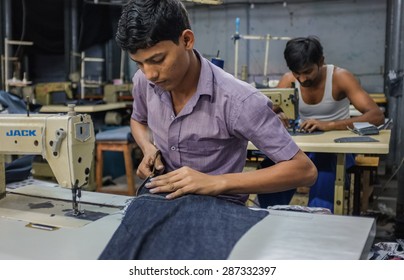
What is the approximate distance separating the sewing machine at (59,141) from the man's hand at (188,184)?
333 millimetres

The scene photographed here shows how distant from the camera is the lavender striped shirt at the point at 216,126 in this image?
1257 millimetres

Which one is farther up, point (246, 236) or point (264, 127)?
point (264, 127)

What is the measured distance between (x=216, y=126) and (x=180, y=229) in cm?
38

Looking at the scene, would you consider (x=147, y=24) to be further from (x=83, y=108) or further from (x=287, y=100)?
(x=83, y=108)

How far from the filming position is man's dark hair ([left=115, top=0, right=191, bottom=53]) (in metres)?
1.13

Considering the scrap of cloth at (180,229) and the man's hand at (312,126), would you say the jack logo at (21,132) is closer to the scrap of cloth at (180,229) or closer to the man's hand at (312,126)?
the scrap of cloth at (180,229)

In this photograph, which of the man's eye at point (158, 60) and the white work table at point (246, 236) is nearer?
the white work table at point (246, 236)

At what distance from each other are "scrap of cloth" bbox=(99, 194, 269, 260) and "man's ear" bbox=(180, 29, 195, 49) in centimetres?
41

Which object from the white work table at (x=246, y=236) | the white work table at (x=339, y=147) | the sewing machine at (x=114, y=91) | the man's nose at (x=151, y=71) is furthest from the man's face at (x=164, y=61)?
the sewing machine at (x=114, y=91)

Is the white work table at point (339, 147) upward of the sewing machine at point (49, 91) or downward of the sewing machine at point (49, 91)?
downward

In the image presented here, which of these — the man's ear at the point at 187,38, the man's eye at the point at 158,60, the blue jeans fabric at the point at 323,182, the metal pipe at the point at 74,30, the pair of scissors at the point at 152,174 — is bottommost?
the blue jeans fabric at the point at 323,182

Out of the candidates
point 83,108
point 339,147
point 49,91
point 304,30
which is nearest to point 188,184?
point 339,147

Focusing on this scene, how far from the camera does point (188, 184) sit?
3.86ft

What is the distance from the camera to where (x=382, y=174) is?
4492 millimetres
